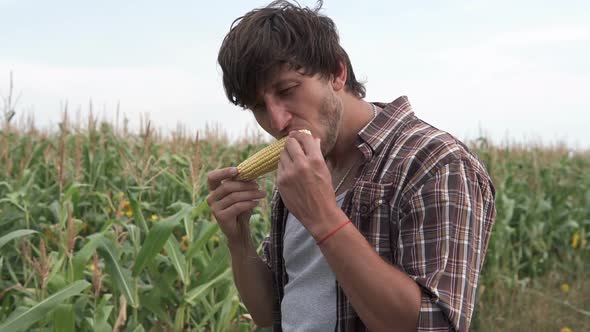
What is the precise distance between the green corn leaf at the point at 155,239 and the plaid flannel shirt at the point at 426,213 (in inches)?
58.5

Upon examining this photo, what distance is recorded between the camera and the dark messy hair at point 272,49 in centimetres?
179

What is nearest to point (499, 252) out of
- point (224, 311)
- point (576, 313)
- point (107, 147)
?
point (576, 313)

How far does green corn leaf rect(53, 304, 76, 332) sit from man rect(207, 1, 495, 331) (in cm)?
95

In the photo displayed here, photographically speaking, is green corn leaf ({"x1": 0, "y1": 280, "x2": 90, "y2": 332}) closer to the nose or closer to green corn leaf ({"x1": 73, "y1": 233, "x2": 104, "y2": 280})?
green corn leaf ({"x1": 73, "y1": 233, "x2": 104, "y2": 280})

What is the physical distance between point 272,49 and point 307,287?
59 cm

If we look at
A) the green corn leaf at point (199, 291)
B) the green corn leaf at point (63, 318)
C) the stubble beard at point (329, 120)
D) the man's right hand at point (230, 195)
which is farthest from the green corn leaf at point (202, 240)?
the stubble beard at point (329, 120)

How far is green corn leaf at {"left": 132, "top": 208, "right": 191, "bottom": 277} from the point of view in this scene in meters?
3.10

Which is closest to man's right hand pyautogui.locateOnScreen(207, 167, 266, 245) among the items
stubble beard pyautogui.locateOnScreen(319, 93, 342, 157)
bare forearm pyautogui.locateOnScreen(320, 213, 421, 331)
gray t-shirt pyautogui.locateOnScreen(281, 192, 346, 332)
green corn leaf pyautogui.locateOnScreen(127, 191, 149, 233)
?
gray t-shirt pyautogui.locateOnScreen(281, 192, 346, 332)

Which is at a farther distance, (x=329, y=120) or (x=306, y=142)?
(x=329, y=120)

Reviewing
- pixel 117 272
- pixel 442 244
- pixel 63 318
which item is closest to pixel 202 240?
pixel 117 272

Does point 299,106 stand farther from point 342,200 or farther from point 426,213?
point 426,213

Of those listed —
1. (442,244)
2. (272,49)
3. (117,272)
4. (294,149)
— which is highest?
(272,49)

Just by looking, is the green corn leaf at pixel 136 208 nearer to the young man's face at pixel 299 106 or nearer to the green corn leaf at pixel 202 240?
the green corn leaf at pixel 202 240

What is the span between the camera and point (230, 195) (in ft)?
6.43
